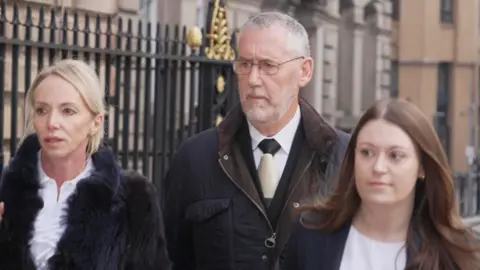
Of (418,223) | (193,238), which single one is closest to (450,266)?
(418,223)

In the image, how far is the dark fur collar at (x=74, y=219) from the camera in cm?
261

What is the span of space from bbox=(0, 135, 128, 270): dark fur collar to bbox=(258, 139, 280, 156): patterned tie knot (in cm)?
59

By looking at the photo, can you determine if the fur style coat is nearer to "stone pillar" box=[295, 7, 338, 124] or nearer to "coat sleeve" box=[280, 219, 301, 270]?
"coat sleeve" box=[280, 219, 301, 270]

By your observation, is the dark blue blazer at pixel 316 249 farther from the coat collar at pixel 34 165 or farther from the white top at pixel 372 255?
the coat collar at pixel 34 165

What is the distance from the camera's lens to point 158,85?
19.4ft

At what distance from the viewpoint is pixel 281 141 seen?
3072mm

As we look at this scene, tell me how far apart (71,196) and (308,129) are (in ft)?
3.04

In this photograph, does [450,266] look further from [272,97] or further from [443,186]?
[272,97]

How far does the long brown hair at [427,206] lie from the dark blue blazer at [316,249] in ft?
0.07

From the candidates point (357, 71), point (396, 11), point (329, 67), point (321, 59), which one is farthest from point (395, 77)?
point (321, 59)

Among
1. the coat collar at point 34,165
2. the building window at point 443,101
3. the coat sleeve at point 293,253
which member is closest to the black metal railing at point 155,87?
the coat collar at point 34,165

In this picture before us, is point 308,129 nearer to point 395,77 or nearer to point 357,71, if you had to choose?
point 357,71

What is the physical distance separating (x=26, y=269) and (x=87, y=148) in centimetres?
43

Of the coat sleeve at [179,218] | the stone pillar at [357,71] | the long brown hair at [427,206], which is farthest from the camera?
the stone pillar at [357,71]
